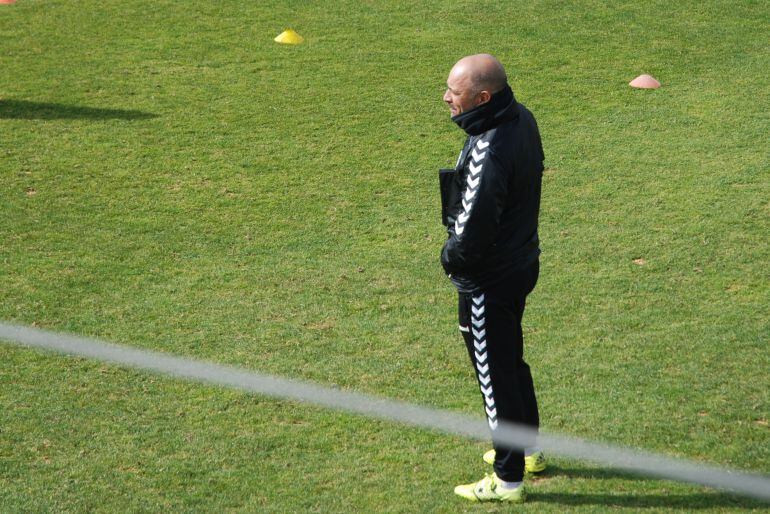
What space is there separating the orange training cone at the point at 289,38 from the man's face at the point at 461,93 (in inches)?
333

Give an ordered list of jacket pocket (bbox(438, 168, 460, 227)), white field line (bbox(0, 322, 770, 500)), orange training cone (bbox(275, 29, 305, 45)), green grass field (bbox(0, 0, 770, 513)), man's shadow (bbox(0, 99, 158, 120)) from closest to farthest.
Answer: jacket pocket (bbox(438, 168, 460, 227)) → white field line (bbox(0, 322, 770, 500)) → green grass field (bbox(0, 0, 770, 513)) → man's shadow (bbox(0, 99, 158, 120)) → orange training cone (bbox(275, 29, 305, 45))

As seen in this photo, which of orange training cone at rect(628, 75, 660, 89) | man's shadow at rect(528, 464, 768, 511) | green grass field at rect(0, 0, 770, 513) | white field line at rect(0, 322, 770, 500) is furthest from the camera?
orange training cone at rect(628, 75, 660, 89)

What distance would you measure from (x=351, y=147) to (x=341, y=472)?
5.04 metres

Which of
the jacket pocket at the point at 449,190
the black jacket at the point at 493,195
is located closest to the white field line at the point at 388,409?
the black jacket at the point at 493,195

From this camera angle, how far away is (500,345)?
4.66m

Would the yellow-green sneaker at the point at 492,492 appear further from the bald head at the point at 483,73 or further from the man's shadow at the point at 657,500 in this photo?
the bald head at the point at 483,73

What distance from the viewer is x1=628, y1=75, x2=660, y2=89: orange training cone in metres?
11.0

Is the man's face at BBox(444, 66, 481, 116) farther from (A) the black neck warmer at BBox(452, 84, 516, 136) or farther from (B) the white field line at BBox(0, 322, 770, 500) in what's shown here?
(B) the white field line at BBox(0, 322, 770, 500)

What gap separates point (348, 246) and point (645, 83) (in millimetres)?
4800

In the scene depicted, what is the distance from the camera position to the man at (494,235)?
4391mm

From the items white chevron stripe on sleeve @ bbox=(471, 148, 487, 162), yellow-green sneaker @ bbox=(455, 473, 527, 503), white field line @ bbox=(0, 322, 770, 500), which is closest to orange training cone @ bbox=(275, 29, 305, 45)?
white field line @ bbox=(0, 322, 770, 500)

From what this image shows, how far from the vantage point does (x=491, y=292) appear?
459 cm

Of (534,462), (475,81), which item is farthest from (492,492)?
(475,81)

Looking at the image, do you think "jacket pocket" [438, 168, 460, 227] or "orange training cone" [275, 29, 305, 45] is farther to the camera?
"orange training cone" [275, 29, 305, 45]
